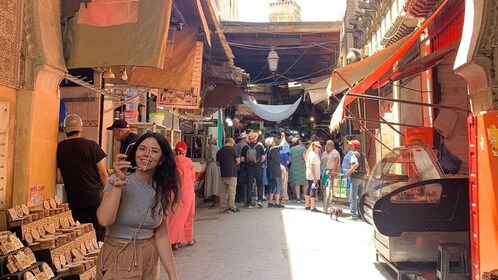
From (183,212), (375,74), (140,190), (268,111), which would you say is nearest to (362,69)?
(375,74)

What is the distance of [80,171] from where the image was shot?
4.54m

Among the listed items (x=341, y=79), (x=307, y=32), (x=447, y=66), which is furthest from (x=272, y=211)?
(x=307, y=32)

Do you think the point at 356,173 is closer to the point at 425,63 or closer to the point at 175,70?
the point at 425,63

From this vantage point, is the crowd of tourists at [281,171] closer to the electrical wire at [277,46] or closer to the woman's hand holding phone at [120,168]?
the electrical wire at [277,46]

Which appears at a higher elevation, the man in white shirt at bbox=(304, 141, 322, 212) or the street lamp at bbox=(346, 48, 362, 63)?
the street lamp at bbox=(346, 48, 362, 63)

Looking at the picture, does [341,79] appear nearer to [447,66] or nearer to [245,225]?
[447,66]

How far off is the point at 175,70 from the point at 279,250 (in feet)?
12.1

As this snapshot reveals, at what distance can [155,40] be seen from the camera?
4125 mm

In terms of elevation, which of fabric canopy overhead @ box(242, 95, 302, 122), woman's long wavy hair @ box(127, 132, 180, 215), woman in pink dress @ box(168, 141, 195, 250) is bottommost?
woman in pink dress @ box(168, 141, 195, 250)

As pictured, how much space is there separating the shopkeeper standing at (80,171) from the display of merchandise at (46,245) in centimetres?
44

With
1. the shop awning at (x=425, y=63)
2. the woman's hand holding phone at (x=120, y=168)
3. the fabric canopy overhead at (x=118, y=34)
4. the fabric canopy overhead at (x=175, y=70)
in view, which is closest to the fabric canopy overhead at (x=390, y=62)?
the shop awning at (x=425, y=63)

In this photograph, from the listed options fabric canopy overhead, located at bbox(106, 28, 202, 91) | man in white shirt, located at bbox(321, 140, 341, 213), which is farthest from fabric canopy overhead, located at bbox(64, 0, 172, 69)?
man in white shirt, located at bbox(321, 140, 341, 213)

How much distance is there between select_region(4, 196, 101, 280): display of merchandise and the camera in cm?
300

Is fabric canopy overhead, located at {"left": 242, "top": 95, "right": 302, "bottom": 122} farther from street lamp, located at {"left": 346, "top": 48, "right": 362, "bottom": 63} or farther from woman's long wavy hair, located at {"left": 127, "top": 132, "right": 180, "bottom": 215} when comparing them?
woman's long wavy hair, located at {"left": 127, "top": 132, "right": 180, "bottom": 215}
